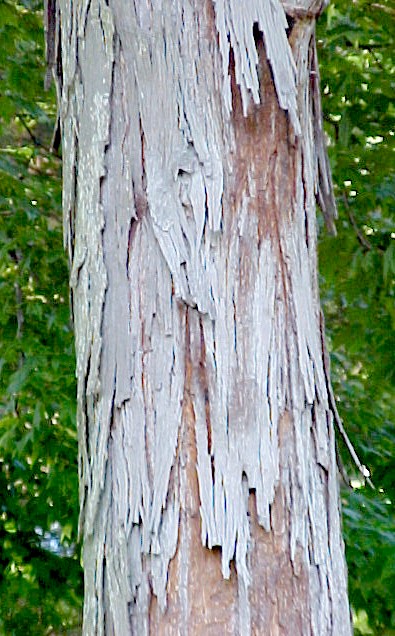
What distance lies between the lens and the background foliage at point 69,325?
2.49m

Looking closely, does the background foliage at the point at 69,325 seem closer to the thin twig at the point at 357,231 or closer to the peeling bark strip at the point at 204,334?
the thin twig at the point at 357,231

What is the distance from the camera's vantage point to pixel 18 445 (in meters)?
2.51

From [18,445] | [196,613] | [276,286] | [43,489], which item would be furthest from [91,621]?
[43,489]

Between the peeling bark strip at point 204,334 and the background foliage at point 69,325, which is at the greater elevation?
the background foliage at point 69,325

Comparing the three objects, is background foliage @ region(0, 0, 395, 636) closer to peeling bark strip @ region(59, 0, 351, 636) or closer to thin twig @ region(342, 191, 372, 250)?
thin twig @ region(342, 191, 372, 250)

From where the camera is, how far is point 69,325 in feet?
9.09

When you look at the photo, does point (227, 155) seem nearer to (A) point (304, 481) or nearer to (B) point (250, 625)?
(A) point (304, 481)

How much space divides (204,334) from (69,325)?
1735 mm

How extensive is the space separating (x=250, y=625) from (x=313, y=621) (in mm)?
87

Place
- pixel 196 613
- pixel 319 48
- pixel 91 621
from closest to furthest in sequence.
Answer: pixel 196 613
pixel 91 621
pixel 319 48

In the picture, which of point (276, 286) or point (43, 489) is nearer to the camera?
point (276, 286)

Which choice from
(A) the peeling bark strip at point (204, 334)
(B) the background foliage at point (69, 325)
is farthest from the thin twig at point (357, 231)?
(A) the peeling bark strip at point (204, 334)

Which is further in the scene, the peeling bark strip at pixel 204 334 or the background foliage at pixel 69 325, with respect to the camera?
the background foliage at pixel 69 325

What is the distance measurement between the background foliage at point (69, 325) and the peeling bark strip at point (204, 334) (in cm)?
132
